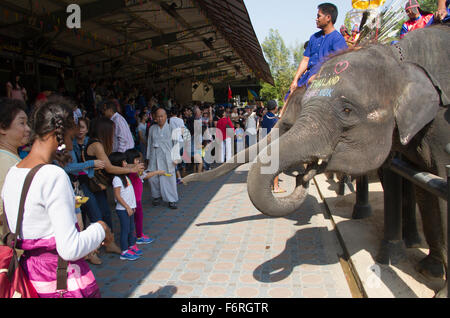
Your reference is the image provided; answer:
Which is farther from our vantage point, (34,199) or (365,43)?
(365,43)

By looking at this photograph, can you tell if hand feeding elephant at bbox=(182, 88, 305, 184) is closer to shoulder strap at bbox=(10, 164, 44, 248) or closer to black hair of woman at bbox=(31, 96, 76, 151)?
black hair of woman at bbox=(31, 96, 76, 151)

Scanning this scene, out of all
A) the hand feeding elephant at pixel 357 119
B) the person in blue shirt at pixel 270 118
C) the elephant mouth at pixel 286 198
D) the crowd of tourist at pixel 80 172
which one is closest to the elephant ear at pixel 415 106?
the hand feeding elephant at pixel 357 119

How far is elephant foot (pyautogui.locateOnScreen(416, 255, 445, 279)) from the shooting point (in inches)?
135

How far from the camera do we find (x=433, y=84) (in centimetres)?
285

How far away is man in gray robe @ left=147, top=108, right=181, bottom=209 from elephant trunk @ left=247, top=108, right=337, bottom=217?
450 cm

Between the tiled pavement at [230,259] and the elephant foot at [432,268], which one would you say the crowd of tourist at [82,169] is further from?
the elephant foot at [432,268]

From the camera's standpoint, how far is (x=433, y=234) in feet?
11.2

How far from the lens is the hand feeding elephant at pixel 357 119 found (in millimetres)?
2750

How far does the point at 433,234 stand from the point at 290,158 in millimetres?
1846

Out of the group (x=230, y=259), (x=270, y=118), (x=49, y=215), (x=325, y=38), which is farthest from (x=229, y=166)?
(x=270, y=118)

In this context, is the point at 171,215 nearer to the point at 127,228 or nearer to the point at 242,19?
the point at 127,228

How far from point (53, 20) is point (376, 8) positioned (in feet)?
26.1

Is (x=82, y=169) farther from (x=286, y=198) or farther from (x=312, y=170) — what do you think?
(x=312, y=170)

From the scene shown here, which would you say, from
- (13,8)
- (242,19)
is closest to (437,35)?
(242,19)
